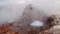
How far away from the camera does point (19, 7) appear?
82cm

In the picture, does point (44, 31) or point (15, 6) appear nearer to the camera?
point (44, 31)

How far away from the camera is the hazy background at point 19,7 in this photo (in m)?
0.77

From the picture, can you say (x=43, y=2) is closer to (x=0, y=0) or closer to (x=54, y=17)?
(x=54, y=17)

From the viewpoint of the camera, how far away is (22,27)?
0.69m

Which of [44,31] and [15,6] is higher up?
[15,6]

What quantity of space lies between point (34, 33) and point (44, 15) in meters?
0.15

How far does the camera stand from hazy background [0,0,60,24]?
0.77 m

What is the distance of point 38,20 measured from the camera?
0.73 metres

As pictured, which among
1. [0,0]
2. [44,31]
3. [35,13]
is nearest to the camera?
A: [44,31]

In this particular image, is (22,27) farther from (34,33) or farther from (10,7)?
(10,7)

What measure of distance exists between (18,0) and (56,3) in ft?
0.90

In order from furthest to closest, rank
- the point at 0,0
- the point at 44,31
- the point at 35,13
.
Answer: the point at 0,0, the point at 35,13, the point at 44,31

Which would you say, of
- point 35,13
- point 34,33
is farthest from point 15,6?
point 34,33

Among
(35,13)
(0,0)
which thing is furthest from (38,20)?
(0,0)
